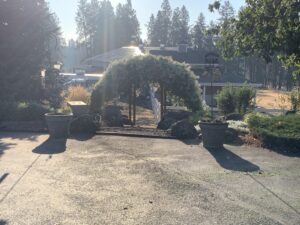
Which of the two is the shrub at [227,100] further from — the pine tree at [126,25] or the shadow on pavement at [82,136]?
the pine tree at [126,25]

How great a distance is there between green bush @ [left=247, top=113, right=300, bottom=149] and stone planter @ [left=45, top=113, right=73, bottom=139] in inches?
233

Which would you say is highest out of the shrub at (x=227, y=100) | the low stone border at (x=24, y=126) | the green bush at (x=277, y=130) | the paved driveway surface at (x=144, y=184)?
the shrub at (x=227, y=100)

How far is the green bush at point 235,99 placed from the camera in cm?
1973

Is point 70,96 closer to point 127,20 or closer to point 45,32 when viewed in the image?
point 45,32

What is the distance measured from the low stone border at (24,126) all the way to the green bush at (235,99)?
8.77 meters

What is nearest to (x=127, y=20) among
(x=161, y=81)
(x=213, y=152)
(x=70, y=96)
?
(x=70, y=96)

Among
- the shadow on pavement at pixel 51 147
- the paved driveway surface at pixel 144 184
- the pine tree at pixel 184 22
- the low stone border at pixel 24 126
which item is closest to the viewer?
the paved driveway surface at pixel 144 184

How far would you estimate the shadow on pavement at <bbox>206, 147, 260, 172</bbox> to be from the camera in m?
9.52

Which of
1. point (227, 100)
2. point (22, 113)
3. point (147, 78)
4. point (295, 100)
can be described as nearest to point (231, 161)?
→ point (147, 78)

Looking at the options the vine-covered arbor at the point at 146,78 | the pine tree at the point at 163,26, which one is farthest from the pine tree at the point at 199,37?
the vine-covered arbor at the point at 146,78

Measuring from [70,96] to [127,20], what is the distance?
276ft

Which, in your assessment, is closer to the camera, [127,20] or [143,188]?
[143,188]

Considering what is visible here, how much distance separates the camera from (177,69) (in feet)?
58.9

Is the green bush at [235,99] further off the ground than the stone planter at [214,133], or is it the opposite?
the green bush at [235,99]
